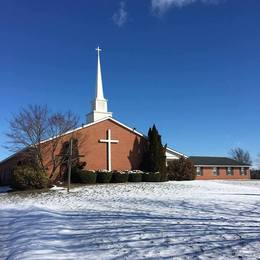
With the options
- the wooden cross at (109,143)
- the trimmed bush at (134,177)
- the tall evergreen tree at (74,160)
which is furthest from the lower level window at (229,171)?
the tall evergreen tree at (74,160)

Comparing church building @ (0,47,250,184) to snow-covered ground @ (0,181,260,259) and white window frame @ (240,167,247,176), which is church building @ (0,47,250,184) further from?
snow-covered ground @ (0,181,260,259)

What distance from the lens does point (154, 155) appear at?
40156 millimetres

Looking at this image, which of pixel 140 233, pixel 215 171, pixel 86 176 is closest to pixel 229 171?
pixel 215 171

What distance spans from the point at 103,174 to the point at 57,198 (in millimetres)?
11816

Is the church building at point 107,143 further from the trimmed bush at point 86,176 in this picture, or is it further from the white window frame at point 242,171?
the white window frame at point 242,171

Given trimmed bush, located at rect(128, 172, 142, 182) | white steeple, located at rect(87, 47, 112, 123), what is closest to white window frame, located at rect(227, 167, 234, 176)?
white steeple, located at rect(87, 47, 112, 123)

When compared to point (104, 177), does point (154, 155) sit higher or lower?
higher

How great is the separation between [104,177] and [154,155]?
639 cm

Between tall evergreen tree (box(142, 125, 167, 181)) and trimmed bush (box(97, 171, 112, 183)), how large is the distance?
5.43m

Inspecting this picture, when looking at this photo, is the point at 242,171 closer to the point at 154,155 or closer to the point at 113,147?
the point at 154,155

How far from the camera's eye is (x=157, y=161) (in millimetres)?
39812

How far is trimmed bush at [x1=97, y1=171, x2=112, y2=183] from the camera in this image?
3594 centimetres

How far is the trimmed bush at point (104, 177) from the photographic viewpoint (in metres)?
35.9

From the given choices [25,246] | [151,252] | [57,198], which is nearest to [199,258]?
[151,252]
